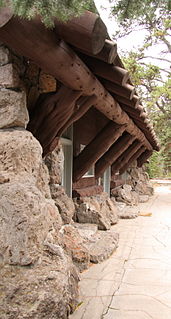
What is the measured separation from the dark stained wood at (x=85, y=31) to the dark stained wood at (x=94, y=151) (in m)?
2.92

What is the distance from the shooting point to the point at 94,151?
4.74 meters

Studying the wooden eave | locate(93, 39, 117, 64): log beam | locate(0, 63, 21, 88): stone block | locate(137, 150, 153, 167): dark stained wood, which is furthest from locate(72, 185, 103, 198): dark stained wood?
locate(137, 150, 153, 167): dark stained wood

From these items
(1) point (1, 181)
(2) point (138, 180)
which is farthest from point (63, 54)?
(2) point (138, 180)

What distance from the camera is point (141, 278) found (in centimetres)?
320

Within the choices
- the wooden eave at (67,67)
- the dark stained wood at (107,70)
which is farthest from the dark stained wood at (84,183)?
the dark stained wood at (107,70)

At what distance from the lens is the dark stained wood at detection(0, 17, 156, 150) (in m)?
1.72

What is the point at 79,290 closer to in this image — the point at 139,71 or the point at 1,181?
the point at 1,181

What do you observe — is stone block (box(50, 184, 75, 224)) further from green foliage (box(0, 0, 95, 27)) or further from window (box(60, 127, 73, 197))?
green foliage (box(0, 0, 95, 27))

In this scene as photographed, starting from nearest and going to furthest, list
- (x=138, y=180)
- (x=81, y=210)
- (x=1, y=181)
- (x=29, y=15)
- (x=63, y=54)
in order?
(x=29, y=15), (x=1, y=181), (x=63, y=54), (x=81, y=210), (x=138, y=180)

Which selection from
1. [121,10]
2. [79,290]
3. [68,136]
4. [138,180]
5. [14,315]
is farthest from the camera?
[138,180]

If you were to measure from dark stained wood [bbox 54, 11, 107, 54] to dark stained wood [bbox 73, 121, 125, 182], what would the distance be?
2923mm

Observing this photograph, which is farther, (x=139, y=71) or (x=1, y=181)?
(x=139, y=71)

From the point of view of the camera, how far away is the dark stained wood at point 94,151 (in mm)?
4695

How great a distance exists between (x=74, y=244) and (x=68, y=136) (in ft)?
6.56
